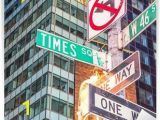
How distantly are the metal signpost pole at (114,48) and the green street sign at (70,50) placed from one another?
0.19 m

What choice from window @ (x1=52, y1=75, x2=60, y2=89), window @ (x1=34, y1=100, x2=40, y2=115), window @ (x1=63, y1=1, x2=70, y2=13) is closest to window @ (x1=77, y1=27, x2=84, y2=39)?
window @ (x1=63, y1=1, x2=70, y2=13)

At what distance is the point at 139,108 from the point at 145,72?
174 ft

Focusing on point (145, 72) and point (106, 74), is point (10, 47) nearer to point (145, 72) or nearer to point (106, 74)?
point (145, 72)

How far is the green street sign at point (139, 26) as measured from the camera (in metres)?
8.80

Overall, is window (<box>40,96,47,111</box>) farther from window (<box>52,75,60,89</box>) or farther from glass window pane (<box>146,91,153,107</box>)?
glass window pane (<box>146,91,153,107</box>)

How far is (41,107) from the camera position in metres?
45.9

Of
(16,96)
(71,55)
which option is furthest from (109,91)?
(16,96)

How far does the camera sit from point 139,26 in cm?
897

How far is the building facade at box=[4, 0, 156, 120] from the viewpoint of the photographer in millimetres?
46594

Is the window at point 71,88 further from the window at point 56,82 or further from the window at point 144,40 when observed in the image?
the window at point 144,40

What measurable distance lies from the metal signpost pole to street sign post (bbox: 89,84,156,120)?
1.26 feet

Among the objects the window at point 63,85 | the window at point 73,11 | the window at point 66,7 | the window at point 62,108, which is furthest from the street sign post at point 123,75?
the window at point 73,11

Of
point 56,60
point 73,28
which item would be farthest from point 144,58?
point 56,60

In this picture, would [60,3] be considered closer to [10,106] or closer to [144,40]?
[10,106]
